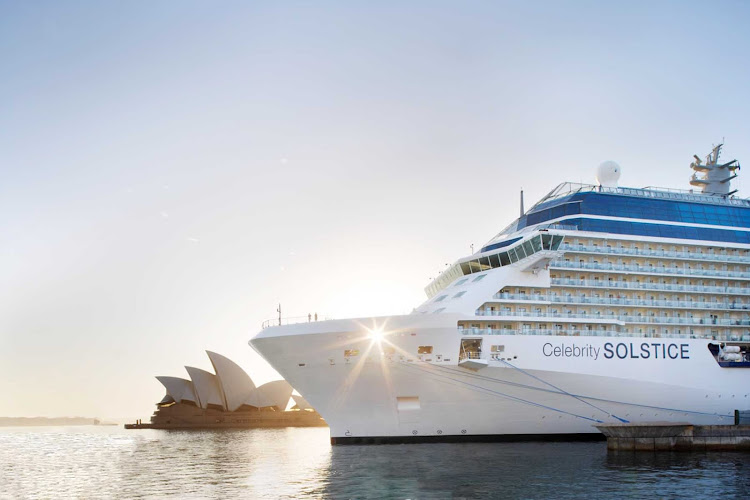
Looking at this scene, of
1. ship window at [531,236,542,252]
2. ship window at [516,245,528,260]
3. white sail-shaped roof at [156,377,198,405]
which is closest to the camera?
ship window at [531,236,542,252]

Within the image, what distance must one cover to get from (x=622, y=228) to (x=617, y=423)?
472 inches

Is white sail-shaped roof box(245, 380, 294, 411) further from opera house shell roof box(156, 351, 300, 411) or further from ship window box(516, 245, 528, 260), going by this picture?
ship window box(516, 245, 528, 260)

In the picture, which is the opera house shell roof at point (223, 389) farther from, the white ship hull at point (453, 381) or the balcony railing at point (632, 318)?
the balcony railing at point (632, 318)

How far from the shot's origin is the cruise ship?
117 ft

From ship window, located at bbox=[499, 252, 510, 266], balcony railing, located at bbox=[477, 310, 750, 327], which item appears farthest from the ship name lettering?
ship window, located at bbox=[499, 252, 510, 266]

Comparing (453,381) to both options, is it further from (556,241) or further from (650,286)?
(650,286)

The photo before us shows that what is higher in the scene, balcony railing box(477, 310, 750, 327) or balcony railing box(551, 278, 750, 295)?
balcony railing box(551, 278, 750, 295)

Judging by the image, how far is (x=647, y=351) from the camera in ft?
126

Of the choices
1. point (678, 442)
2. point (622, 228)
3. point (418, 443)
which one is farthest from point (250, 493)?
point (622, 228)

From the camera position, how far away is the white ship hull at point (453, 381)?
35.4 metres

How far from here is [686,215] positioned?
44062 millimetres

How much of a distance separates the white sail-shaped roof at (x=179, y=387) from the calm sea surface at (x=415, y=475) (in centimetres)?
5821

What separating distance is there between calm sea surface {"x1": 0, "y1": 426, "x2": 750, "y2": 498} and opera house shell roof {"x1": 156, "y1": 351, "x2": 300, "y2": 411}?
52.8m

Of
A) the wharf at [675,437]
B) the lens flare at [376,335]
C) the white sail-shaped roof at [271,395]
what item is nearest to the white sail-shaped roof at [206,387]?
the white sail-shaped roof at [271,395]
